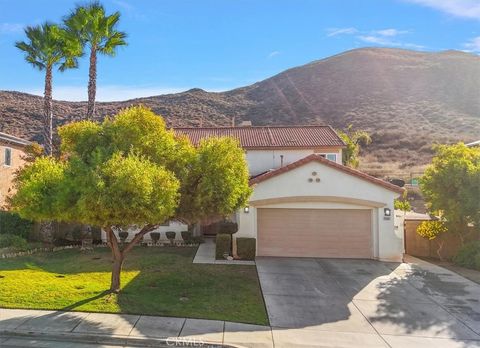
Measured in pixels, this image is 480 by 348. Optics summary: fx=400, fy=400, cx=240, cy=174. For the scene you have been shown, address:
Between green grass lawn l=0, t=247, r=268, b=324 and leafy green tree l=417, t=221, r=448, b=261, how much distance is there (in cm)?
908

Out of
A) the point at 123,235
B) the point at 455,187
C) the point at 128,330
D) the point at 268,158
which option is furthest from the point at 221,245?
the point at 455,187

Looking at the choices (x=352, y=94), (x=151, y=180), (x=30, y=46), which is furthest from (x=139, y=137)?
(x=352, y=94)

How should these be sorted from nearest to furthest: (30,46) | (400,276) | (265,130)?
(400,276) < (30,46) < (265,130)

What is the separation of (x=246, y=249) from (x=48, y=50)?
1502 cm

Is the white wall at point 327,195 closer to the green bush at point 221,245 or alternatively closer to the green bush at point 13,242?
the green bush at point 221,245

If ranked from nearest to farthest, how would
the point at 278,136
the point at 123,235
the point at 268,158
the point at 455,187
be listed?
1. the point at 455,187
2. the point at 123,235
3. the point at 268,158
4. the point at 278,136

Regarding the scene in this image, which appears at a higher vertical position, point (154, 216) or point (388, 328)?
point (154, 216)

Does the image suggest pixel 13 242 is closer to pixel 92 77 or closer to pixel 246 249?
pixel 92 77

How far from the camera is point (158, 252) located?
19531mm

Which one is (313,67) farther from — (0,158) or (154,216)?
(154,216)

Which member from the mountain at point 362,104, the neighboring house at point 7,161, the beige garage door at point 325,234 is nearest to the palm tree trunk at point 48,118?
the neighboring house at point 7,161

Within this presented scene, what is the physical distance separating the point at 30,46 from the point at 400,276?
2193cm

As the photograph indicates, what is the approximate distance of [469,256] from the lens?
17.8m

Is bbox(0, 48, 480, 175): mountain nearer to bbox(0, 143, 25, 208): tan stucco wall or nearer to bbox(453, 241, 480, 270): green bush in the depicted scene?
bbox(453, 241, 480, 270): green bush
